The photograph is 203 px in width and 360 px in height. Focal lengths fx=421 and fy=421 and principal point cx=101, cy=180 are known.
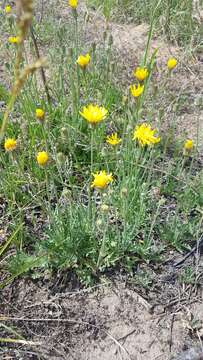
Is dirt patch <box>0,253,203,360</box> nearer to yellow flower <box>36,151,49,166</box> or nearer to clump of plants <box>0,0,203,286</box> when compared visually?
clump of plants <box>0,0,203,286</box>

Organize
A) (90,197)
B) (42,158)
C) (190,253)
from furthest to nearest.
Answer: (190,253) < (90,197) < (42,158)

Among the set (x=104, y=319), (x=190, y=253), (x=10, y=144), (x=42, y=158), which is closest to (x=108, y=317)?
(x=104, y=319)

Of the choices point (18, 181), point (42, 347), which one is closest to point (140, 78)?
point (18, 181)

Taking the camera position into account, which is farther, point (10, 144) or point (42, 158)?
point (10, 144)

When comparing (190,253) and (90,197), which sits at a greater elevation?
(90,197)

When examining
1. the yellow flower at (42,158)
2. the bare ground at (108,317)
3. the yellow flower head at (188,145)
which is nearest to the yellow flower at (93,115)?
the yellow flower at (42,158)

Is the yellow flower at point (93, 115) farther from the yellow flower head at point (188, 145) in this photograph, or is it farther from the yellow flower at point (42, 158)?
the yellow flower head at point (188, 145)

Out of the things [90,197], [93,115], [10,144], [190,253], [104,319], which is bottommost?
[104,319]

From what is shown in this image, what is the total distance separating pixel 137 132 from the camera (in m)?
2.10

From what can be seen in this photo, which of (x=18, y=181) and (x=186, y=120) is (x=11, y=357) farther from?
(x=186, y=120)

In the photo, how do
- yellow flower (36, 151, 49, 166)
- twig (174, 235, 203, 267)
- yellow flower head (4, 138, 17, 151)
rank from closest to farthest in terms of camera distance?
yellow flower (36, 151, 49, 166) → yellow flower head (4, 138, 17, 151) → twig (174, 235, 203, 267)

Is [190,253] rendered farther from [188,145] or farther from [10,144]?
[10,144]

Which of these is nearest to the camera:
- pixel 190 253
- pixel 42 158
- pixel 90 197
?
pixel 42 158

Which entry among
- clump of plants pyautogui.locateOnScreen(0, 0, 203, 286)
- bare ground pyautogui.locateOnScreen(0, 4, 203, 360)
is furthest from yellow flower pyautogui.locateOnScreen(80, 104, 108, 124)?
bare ground pyautogui.locateOnScreen(0, 4, 203, 360)
